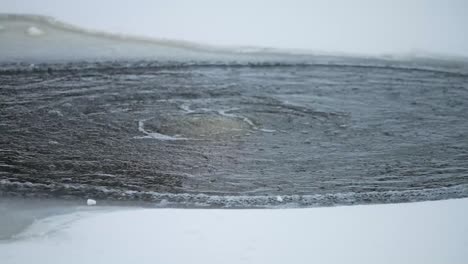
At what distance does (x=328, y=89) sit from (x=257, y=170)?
868mm

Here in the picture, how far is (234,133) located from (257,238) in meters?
0.63

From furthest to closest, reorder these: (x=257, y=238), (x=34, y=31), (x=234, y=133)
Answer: (x=34, y=31), (x=234, y=133), (x=257, y=238)

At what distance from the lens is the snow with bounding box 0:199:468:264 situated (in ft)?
4.55

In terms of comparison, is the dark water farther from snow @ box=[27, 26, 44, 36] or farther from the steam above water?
snow @ box=[27, 26, 44, 36]

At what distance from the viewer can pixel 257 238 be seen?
1.50 m

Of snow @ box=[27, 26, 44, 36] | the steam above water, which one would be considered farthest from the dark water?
snow @ box=[27, 26, 44, 36]

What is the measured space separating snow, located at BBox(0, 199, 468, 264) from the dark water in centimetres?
8

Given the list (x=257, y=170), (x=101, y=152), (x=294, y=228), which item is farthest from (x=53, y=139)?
(x=294, y=228)

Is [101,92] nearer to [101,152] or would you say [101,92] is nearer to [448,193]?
[101,152]

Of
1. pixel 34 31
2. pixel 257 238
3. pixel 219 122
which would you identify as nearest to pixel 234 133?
pixel 219 122

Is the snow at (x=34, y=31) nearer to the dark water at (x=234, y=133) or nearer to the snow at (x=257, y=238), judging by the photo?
the dark water at (x=234, y=133)

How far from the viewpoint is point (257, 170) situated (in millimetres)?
1781

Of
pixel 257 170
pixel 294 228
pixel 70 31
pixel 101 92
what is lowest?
pixel 294 228

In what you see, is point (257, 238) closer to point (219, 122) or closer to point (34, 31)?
point (219, 122)
